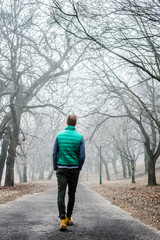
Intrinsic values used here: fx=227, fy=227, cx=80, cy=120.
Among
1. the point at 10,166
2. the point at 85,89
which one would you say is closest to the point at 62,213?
the point at 85,89

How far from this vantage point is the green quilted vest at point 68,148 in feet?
13.3

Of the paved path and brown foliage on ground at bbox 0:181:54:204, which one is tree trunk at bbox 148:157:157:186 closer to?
brown foliage on ground at bbox 0:181:54:204

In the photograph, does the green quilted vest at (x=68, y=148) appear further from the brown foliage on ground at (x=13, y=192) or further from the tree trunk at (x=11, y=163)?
the tree trunk at (x=11, y=163)

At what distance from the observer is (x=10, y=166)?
15.4 metres

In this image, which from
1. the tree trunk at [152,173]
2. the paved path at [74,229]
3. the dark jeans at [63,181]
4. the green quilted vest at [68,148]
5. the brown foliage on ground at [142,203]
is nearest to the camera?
the paved path at [74,229]

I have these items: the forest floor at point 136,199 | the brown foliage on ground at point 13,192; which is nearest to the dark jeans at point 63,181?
the forest floor at point 136,199

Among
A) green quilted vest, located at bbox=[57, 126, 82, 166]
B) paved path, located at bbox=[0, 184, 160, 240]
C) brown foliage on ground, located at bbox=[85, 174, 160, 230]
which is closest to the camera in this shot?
paved path, located at bbox=[0, 184, 160, 240]

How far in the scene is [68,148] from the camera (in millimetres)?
4098

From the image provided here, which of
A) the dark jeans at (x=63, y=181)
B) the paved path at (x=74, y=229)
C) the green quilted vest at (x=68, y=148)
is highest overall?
the green quilted vest at (x=68, y=148)

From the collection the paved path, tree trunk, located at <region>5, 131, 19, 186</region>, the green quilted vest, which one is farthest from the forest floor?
the green quilted vest

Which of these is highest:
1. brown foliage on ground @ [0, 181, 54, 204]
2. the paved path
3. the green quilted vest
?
the green quilted vest

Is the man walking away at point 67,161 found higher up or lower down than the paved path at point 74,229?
higher up

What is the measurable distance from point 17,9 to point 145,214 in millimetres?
10588

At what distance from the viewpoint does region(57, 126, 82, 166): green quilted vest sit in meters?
4.05
